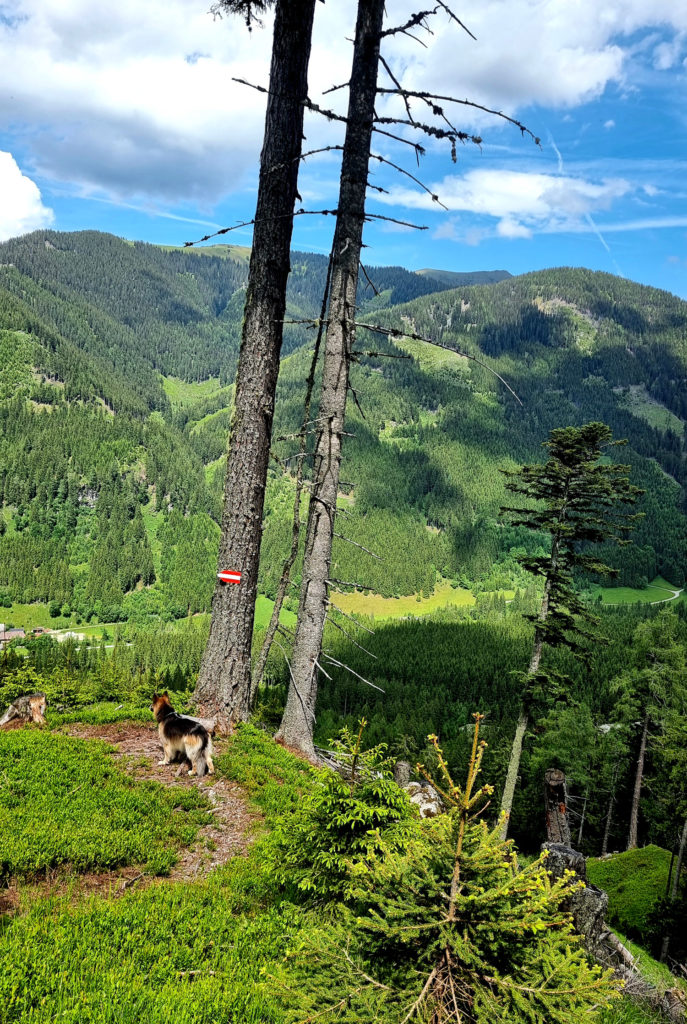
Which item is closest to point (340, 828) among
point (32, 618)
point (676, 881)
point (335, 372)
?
point (335, 372)

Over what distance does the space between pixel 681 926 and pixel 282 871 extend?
80.0 ft

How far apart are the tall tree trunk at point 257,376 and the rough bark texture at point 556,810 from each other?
4679mm

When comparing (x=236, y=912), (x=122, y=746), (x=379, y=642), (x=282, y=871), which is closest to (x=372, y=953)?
(x=282, y=871)

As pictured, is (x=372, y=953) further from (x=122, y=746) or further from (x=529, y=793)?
(x=529, y=793)

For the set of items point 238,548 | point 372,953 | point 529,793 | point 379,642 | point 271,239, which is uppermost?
point 271,239

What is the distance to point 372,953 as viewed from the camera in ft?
9.28

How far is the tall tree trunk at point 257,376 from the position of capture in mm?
8914

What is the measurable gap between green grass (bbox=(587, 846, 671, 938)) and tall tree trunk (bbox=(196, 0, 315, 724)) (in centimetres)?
2316

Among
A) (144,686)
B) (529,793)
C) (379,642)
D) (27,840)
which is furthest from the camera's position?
(379,642)

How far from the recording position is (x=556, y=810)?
6828 millimetres

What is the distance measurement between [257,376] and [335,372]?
4.91ft

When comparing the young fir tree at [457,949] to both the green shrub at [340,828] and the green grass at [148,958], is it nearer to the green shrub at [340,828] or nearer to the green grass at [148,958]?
the green grass at [148,958]

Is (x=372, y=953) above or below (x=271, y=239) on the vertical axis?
below

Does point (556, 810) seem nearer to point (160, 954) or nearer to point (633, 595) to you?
point (160, 954)
